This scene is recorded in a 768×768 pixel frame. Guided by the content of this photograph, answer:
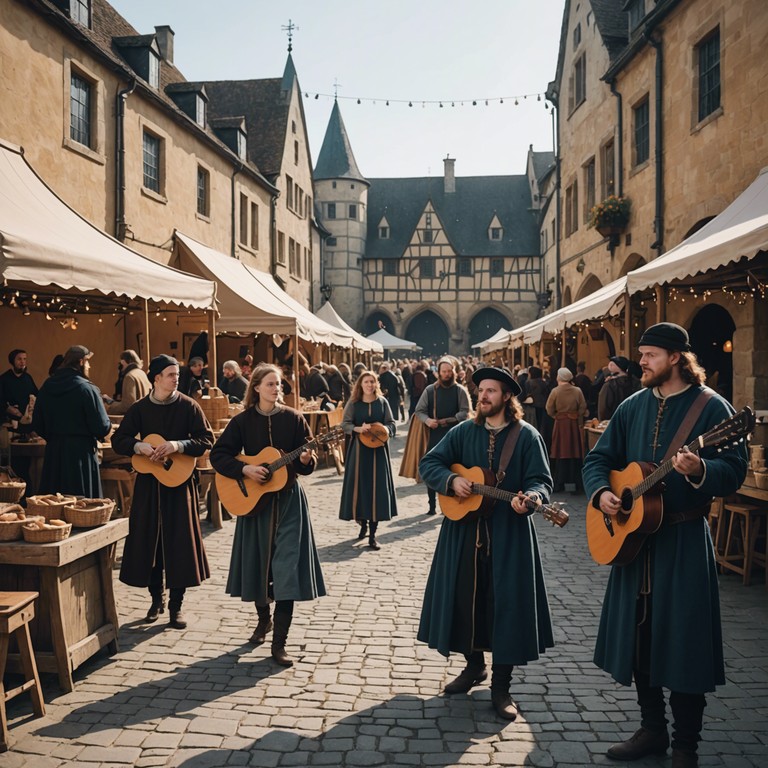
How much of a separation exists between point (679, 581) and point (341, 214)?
152 ft

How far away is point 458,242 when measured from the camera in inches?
1941

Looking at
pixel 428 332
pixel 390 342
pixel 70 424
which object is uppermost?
pixel 428 332

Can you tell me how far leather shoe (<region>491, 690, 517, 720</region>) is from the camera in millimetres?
3965

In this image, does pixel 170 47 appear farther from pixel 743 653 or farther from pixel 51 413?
pixel 743 653

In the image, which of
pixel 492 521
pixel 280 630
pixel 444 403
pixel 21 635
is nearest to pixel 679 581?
pixel 492 521

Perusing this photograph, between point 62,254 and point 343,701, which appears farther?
point 62,254

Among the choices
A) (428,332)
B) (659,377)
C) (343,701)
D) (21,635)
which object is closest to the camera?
(659,377)

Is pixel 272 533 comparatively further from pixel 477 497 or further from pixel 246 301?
pixel 246 301

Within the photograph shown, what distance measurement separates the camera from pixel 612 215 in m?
17.2

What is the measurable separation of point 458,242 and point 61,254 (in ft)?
142

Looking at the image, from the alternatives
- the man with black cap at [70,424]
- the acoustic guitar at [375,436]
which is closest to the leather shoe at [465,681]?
the man with black cap at [70,424]

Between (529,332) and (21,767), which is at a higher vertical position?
(529,332)

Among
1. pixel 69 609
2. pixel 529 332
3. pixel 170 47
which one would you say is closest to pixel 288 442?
pixel 69 609

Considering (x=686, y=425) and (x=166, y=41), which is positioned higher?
(x=166, y=41)
